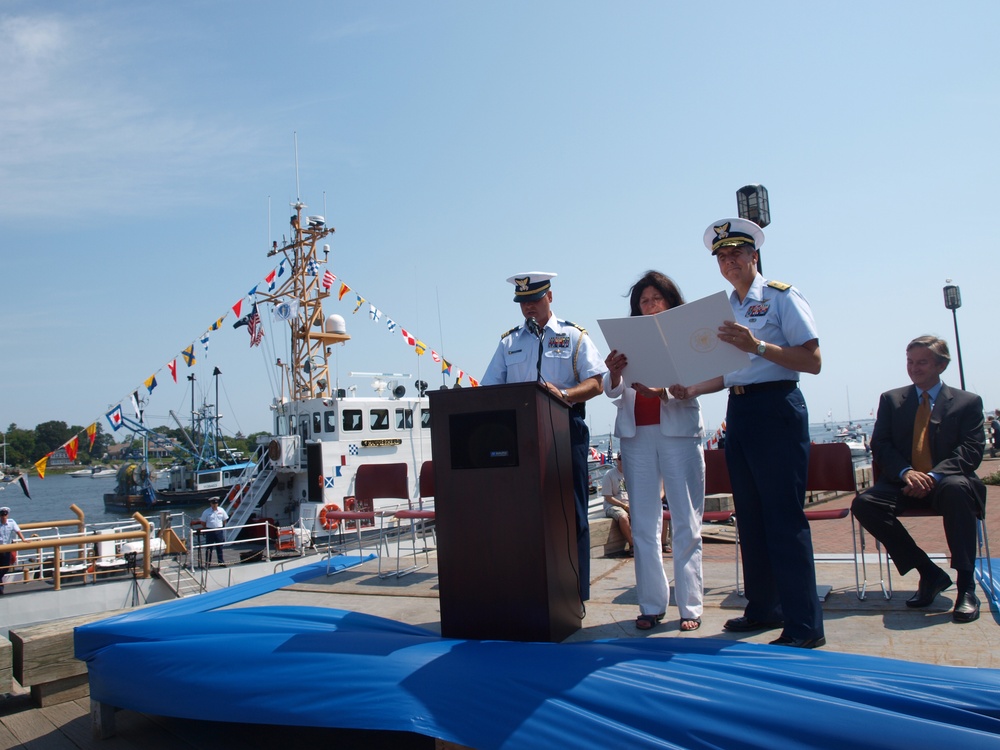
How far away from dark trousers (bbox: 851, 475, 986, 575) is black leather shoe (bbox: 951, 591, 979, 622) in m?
0.13

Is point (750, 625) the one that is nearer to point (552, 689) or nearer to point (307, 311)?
point (552, 689)

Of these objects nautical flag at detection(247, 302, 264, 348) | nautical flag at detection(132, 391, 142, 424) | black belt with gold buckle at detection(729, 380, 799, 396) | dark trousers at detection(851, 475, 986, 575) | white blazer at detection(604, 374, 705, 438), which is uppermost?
nautical flag at detection(247, 302, 264, 348)

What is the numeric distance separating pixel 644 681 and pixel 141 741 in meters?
2.07

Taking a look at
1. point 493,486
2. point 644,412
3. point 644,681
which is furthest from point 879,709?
point 644,412

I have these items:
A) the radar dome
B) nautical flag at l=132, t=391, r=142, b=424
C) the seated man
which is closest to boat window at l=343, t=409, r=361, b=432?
the radar dome

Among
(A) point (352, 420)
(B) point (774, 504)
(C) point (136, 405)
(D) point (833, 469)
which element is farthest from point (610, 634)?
(C) point (136, 405)

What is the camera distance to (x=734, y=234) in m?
2.92

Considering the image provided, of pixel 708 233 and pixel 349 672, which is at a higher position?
pixel 708 233

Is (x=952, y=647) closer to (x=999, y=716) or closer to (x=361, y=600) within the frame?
(x=999, y=716)

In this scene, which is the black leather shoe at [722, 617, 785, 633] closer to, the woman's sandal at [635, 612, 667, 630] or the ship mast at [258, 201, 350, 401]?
the woman's sandal at [635, 612, 667, 630]

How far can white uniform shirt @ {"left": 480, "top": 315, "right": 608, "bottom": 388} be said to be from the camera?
136 inches

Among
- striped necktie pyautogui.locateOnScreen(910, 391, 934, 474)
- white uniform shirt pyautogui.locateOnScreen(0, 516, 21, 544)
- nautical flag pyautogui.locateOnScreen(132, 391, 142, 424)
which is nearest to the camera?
striped necktie pyautogui.locateOnScreen(910, 391, 934, 474)

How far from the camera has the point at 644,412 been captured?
10.4ft

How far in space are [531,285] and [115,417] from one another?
16907 mm
